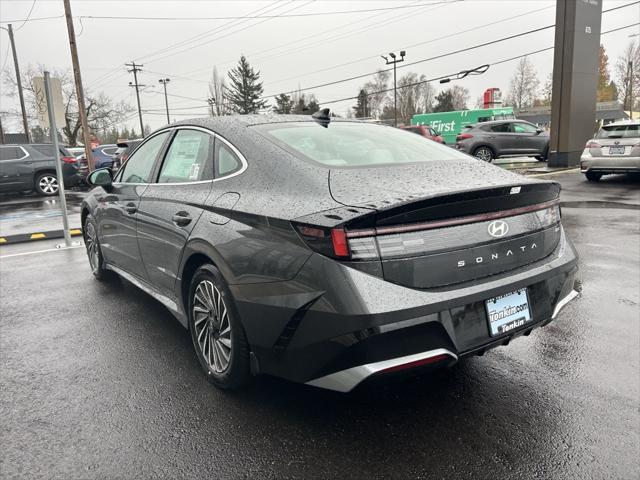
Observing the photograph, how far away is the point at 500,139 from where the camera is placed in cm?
1848

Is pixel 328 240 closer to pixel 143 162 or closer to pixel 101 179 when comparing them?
pixel 143 162

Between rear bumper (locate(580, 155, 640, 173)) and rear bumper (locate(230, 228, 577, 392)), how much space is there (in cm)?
1128

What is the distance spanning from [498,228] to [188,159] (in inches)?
80.3

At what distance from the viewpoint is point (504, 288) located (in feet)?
7.91

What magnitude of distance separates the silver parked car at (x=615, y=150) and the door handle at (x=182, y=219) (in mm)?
11861

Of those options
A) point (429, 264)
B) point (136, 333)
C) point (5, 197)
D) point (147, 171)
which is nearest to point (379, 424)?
point (429, 264)

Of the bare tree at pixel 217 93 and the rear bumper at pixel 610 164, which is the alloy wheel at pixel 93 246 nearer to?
the rear bumper at pixel 610 164

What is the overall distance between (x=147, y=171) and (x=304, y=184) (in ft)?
6.49

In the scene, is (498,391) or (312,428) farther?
(498,391)

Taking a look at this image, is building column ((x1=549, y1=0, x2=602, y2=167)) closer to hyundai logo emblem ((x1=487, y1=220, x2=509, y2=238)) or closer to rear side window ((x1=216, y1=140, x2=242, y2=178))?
hyundai logo emblem ((x1=487, y1=220, x2=509, y2=238))

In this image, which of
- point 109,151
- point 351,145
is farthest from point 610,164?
point 109,151

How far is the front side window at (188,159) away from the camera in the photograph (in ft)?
10.5

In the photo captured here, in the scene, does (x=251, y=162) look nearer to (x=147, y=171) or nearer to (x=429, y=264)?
(x=429, y=264)

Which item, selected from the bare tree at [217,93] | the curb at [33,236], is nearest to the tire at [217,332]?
the curb at [33,236]
